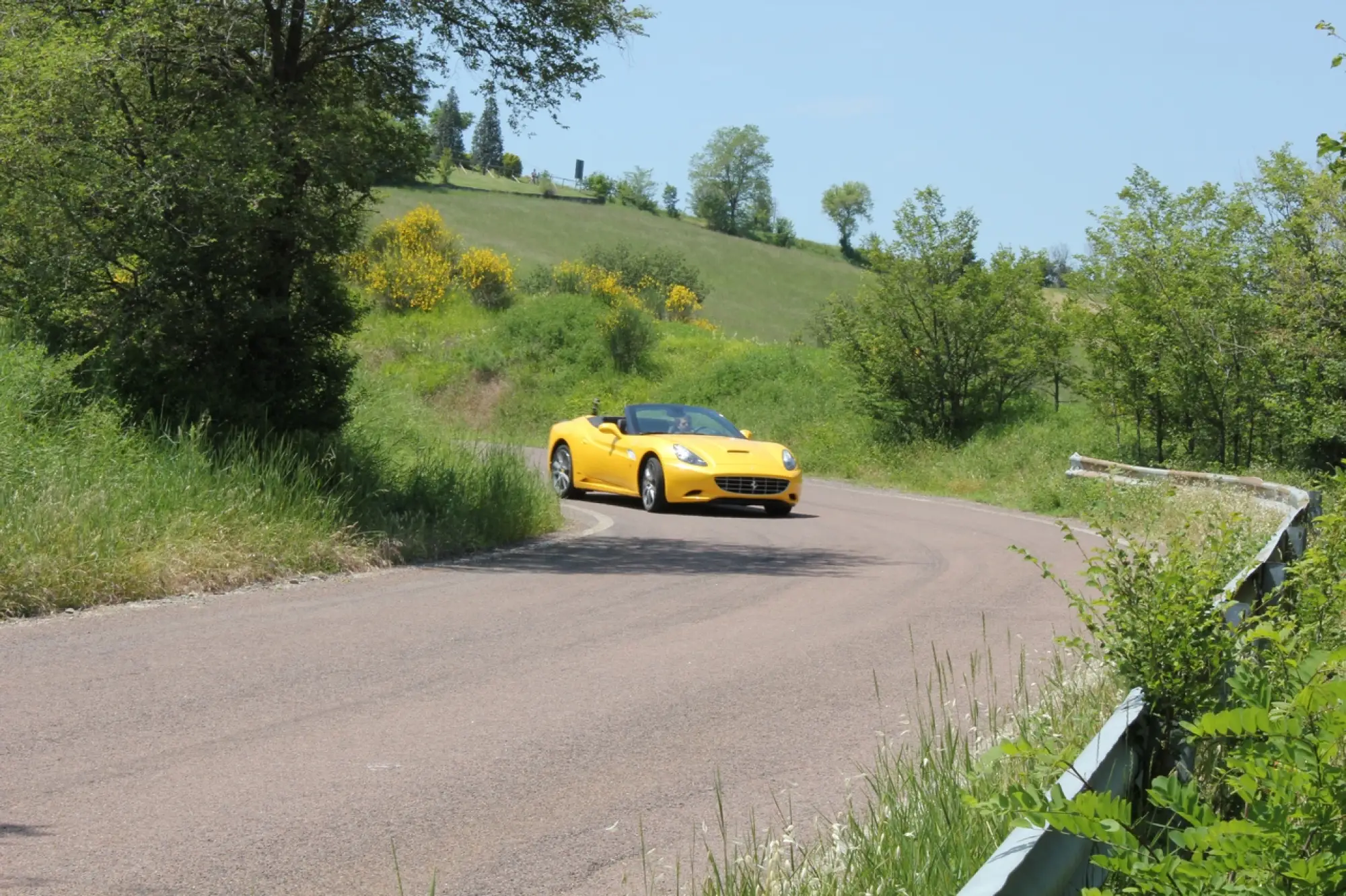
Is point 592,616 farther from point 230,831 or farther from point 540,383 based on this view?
point 540,383

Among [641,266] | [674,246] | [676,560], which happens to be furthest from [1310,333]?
[674,246]

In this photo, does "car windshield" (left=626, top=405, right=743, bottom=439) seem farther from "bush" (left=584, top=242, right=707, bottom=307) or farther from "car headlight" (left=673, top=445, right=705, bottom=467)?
"bush" (left=584, top=242, right=707, bottom=307)

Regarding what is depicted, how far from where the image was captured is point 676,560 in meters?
13.5

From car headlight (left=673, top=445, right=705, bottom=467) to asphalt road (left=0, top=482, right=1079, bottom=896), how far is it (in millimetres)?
7419

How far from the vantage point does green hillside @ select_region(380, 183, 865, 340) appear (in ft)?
292

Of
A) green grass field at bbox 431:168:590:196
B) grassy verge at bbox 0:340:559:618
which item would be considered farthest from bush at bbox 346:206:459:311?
green grass field at bbox 431:168:590:196

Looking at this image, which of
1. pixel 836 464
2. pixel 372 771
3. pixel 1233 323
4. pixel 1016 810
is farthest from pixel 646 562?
pixel 836 464

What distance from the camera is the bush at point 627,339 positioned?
1860 inches

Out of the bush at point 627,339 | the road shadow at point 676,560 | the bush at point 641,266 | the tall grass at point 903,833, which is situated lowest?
the road shadow at point 676,560

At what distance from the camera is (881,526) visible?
18312 millimetres

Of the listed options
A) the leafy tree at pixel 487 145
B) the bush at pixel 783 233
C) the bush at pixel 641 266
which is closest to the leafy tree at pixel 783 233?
the bush at pixel 783 233

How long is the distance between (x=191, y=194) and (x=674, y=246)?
93.9 meters

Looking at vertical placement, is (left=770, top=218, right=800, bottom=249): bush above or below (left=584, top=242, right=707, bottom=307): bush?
above

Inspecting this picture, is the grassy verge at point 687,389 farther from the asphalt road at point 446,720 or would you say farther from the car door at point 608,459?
the asphalt road at point 446,720
